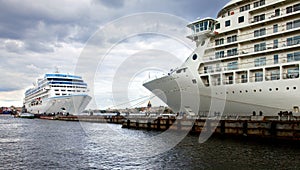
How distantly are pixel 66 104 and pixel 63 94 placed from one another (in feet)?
10.6

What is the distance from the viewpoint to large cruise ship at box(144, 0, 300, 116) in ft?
80.5

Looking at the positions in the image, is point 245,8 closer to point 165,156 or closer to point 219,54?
point 219,54

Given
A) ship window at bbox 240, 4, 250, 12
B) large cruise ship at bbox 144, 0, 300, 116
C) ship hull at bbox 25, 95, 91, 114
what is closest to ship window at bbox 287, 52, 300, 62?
large cruise ship at bbox 144, 0, 300, 116

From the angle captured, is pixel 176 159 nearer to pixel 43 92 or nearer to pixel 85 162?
pixel 85 162

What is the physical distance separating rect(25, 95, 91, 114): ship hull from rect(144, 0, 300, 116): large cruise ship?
4700 centimetres

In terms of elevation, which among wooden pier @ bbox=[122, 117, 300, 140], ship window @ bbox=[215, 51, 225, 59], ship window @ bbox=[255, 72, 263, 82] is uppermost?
ship window @ bbox=[215, 51, 225, 59]

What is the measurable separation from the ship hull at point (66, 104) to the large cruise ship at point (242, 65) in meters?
47.0

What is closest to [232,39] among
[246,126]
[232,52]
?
[232,52]

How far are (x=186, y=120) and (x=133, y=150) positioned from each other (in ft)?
39.7

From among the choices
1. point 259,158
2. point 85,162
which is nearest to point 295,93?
point 259,158

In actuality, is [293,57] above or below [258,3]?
below

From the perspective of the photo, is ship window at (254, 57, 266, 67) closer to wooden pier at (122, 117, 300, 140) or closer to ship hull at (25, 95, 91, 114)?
wooden pier at (122, 117, 300, 140)

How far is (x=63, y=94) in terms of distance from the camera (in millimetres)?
80000

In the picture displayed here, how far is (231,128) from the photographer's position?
2809 cm
